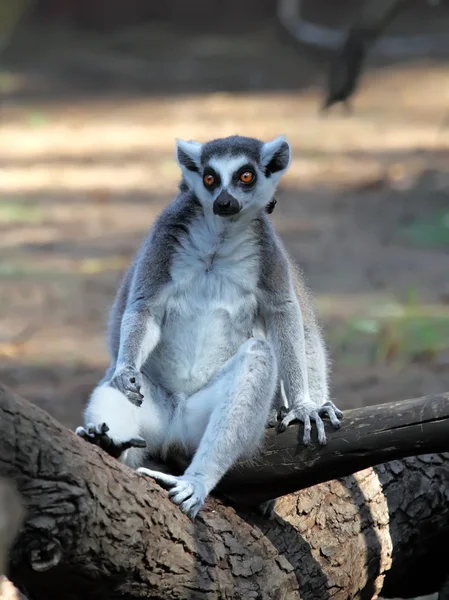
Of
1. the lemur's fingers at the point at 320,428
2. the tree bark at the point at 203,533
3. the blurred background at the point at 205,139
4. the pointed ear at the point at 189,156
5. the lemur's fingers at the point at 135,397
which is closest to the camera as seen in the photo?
the tree bark at the point at 203,533

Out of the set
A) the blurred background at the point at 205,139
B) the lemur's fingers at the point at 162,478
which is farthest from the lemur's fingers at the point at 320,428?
the blurred background at the point at 205,139

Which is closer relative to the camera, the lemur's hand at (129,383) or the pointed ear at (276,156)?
the lemur's hand at (129,383)

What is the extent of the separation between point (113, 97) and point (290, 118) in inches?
129

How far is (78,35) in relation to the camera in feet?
66.1

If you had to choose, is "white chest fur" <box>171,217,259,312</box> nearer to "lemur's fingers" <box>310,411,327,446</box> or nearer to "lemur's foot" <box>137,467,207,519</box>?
"lemur's fingers" <box>310,411,327,446</box>

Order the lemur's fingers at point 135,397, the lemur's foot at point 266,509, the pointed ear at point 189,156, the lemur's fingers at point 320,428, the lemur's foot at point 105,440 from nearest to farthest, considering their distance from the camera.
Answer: the lemur's foot at point 105,440, the lemur's fingers at point 320,428, the lemur's fingers at point 135,397, the lemur's foot at point 266,509, the pointed ear at point 189,156

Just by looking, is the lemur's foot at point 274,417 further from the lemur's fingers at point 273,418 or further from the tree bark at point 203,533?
the tree bark at point 203,533

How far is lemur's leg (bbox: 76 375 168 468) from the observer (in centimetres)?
347

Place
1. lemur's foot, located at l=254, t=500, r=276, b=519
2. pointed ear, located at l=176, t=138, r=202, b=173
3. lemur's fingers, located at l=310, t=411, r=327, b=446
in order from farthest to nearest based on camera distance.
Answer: pointed ear, located at l=176, t=138, r=202, b=173
lemur's foot, located at l=254, t=500, r=276, b=519
lemur's fingers, located at l=310, t=411, r=327, b=446

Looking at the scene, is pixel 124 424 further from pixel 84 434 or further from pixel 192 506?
pixel 192 506

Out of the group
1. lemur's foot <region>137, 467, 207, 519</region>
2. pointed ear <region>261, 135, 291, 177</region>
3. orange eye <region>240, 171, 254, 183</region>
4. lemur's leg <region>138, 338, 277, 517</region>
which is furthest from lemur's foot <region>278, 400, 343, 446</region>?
pointed ear <region>261, 135, 291, 177</region>

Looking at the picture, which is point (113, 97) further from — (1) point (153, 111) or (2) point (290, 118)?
(2) point (290, 118)

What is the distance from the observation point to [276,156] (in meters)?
4.23

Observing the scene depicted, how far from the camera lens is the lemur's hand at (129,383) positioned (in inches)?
146
